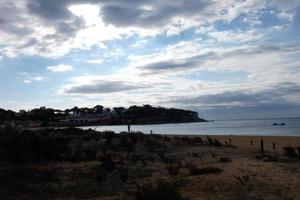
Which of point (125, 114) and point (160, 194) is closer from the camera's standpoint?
point (160, 194)

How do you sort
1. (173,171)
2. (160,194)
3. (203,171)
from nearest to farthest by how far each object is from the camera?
(160,194) → (203,171) → (173,171)

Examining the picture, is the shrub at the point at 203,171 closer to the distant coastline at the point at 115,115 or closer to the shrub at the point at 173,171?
the shrub at the point at 173,171

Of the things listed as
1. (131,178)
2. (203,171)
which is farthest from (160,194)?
(203,171)

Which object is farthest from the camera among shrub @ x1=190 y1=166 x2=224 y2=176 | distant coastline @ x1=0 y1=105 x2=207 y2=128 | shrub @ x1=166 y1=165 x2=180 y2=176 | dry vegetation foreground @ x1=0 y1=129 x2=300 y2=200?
distant coastline @ x1=0 y1=105 x2=207 y2=128

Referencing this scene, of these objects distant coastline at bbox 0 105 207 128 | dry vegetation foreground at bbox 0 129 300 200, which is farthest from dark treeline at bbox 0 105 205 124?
dry vegetation foreground at bbox 0 129 300 200

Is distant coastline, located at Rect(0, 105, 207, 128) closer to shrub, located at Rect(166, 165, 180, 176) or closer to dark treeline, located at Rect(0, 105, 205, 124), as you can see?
dark treeline, located at Rect(0, 105, 205, 124)

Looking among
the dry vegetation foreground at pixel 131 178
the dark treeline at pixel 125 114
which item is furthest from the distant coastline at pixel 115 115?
the dry vegetation foreground at pixel 131 178

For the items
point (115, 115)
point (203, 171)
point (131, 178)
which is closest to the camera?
point (131, 178)

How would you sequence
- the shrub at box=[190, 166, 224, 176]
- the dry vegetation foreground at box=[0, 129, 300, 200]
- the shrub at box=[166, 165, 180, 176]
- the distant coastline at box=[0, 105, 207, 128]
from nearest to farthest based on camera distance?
→ the dry vegetation foreground at box=[0, 129, 300, 200], the shrub at box=[190, 166, 224, 176], the shrub at box=[166, 165, 180, 176], the distant coastline at box=[0, 105, 207, 128]

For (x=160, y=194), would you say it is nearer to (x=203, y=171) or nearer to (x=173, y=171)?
(x=203, y=171)

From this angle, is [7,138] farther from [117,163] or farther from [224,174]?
[224,174]

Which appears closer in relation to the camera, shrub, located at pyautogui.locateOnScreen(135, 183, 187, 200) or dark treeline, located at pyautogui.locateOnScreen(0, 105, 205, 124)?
shrub, located at pyautogui.locateOnScreen(135, 183, 187, 200)

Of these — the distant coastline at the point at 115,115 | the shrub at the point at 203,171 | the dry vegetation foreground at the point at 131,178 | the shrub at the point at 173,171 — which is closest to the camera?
the dry vegetation foreground at the point at 131,178

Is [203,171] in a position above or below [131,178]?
above
